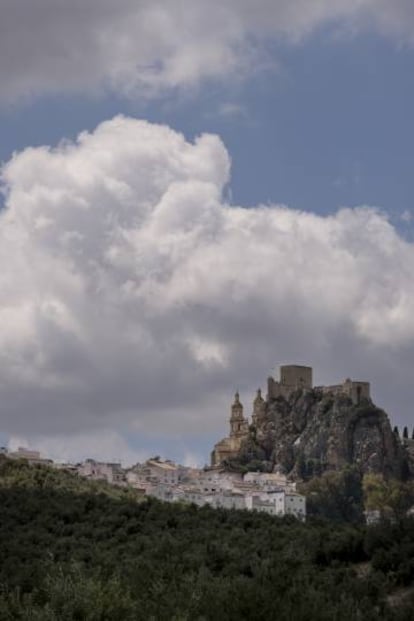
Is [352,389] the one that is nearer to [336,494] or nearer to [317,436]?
[317,436]

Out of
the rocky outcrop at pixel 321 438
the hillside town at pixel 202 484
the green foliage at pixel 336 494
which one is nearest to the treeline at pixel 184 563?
the hillside town at pixel 202 484

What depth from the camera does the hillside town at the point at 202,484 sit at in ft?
393

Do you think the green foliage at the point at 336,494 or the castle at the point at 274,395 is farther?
the castle at the point at 274,395

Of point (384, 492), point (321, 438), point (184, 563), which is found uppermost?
point (321, 438)

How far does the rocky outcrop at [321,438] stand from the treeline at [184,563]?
91.8 metres

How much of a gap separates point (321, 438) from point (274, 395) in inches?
466

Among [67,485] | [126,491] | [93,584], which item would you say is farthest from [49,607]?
[126,491]

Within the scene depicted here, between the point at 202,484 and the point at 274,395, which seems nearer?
the point at 202,484

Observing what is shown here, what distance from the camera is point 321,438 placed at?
506 feet

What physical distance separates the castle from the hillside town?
17.7 ft

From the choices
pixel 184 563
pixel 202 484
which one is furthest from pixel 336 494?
pixel 184 563

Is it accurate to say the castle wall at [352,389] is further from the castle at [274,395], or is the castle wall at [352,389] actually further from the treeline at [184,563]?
the treeline at [184,563]

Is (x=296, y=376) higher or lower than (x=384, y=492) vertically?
higher

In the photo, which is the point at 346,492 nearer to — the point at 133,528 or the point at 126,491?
the point at 126,491
